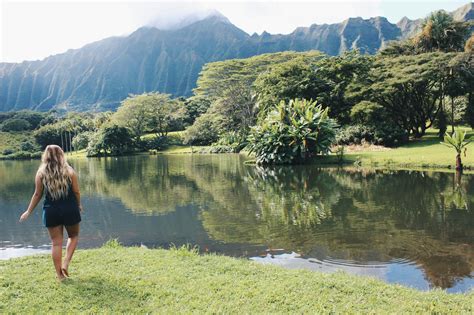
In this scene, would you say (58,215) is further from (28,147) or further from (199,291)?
(28,147)

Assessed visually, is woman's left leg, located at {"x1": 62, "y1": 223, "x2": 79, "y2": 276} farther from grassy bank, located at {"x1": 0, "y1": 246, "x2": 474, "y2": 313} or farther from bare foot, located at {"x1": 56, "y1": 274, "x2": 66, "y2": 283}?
grassy bank, located at {"x1": 0, "y1": 246, "x2": 474, "y2": 313}

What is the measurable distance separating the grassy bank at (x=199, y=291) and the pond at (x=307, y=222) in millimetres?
1882

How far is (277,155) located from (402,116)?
1591 cm

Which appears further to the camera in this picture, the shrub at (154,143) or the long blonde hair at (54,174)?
the shrub at (154,143)

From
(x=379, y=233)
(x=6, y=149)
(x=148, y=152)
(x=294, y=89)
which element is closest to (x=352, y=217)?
(x=379, y=233)

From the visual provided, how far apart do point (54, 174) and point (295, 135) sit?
25840 mm

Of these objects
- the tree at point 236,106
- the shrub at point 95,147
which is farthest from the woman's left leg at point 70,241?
the shrub at point 95,147

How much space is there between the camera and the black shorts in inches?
230

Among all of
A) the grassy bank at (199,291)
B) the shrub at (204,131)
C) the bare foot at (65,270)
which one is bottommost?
the grassy bank at (199,291)

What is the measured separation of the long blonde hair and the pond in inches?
185

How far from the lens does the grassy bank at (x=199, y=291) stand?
5.15 metres

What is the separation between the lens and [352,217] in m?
13.0

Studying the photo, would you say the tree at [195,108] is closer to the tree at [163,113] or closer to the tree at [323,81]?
the tree at [163,113]

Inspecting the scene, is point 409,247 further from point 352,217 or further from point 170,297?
point 170,297
